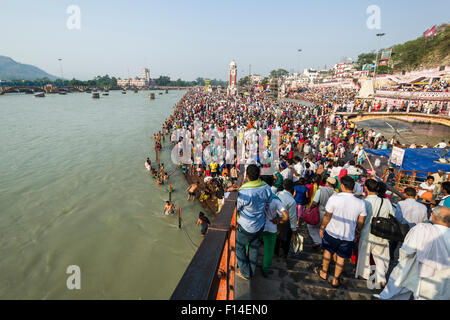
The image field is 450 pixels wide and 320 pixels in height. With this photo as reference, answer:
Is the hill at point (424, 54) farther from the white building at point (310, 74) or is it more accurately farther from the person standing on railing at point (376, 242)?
the white building at point (310, 74)

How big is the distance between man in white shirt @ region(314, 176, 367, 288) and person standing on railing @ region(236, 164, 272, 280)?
91cm

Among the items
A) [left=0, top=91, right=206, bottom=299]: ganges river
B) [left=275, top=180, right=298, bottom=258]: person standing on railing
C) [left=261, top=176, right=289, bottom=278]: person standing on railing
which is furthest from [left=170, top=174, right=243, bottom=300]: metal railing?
[left=0, top=91, right=206, bottom=299]: ganges river

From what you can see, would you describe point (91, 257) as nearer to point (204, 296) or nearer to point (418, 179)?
point (204, 296)

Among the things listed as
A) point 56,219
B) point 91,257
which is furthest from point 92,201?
point 91,257

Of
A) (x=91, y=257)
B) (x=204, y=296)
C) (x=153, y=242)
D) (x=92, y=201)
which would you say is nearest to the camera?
(x=204, y=296)

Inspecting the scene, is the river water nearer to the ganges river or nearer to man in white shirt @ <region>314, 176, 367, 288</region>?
the ganges river

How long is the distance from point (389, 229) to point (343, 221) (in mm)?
616

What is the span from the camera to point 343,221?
2.94 metres

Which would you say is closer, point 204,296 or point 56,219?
point 204,296

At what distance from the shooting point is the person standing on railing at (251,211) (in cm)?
273

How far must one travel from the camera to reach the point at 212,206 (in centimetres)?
1051

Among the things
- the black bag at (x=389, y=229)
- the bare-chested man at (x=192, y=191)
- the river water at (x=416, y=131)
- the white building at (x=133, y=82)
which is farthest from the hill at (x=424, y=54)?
the white building at (x=133, y=82)

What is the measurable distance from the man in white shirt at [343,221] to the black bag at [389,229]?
197mm

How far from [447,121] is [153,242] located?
24.7m
